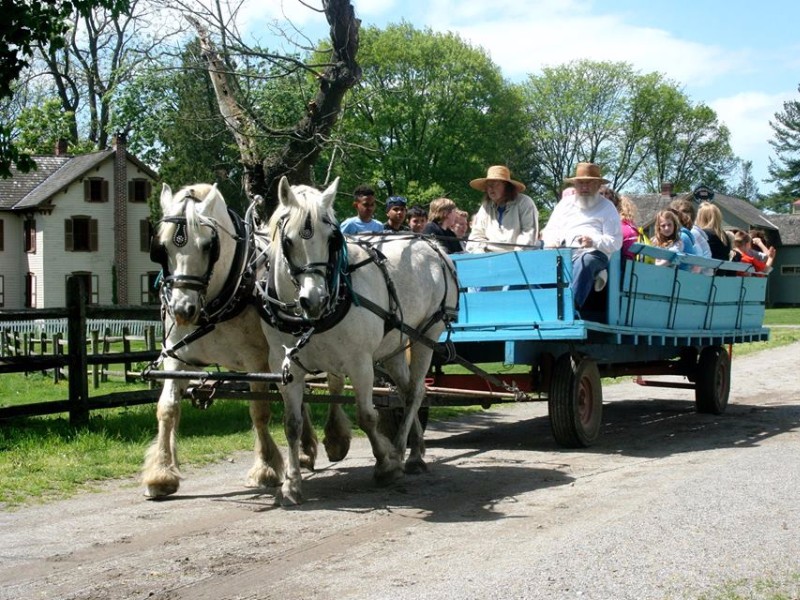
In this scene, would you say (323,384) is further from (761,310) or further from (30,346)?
(30,346)

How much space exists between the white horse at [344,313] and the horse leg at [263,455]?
0.61 metres

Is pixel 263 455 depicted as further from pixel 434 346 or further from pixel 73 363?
pixel 73 363

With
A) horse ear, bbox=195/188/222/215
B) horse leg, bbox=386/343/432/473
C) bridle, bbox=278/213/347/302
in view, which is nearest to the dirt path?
horse leg, bbox=386/343/432/473

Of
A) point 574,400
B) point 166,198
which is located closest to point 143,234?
point 574,400

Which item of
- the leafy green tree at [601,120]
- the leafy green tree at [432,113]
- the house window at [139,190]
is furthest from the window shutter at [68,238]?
the leafy green tree at [601,120]

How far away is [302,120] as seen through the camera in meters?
11.2

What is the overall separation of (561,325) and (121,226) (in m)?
45.9

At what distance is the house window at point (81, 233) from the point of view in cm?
5022

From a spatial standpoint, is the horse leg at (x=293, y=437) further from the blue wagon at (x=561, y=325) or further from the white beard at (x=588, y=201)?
the white beard at (x=588, y=201)

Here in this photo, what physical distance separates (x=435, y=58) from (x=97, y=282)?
20583mm

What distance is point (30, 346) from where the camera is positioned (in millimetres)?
20844

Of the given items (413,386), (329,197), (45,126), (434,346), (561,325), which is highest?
(45,126)

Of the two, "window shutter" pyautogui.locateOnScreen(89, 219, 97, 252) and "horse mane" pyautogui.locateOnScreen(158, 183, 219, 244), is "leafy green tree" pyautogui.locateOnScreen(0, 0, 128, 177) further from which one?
"window shutter" pyautogui.locateOnScreen(89, 219, 97, 252)

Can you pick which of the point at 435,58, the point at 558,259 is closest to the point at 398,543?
the point at 558,259
